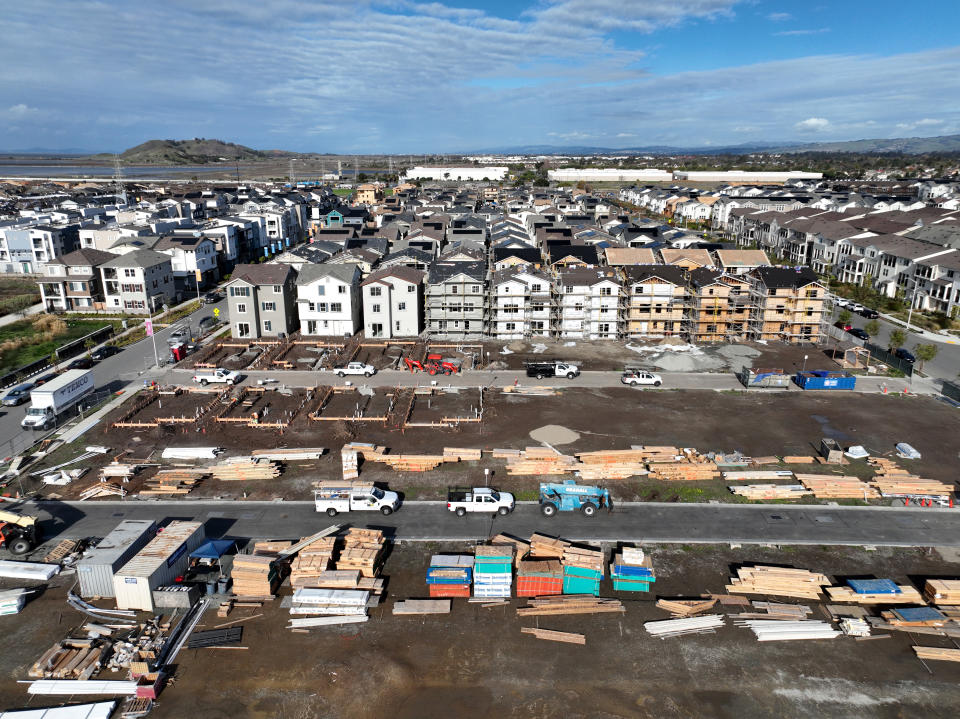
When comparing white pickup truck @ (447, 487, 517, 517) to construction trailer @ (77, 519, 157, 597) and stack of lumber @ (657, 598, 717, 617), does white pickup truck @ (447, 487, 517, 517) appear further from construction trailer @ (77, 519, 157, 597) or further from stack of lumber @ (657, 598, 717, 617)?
construction trailer @ (77, 519, 157, 597)

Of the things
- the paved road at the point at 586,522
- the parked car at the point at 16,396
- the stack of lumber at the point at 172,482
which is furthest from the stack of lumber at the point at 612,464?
the parked car at the point at 16,396

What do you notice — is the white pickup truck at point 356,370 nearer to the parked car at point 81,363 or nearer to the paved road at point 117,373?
the paved road at point 117,373

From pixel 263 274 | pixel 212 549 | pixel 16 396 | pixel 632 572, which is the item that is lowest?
pixel 632 572

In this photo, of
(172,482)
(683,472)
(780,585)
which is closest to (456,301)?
(683,472)

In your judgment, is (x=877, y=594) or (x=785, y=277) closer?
(x=877, y=594)

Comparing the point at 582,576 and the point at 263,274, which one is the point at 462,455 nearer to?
the point at 582,576

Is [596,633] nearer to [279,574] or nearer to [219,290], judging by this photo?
[279,574]

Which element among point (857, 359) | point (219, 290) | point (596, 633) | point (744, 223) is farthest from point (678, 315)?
point (744, 223)
